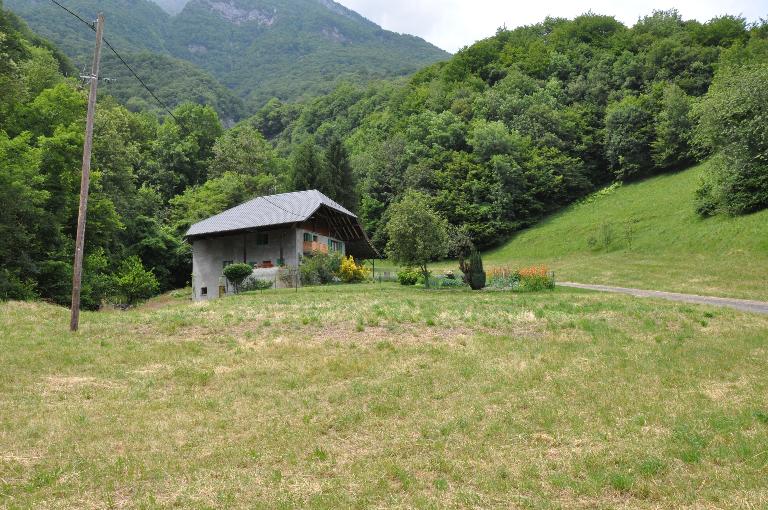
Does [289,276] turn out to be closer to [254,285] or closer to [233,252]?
[254,285]

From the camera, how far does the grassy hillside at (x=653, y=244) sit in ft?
111

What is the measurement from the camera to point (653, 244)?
157 feet

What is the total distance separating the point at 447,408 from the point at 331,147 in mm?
62496

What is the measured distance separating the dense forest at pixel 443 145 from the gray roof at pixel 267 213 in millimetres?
8241

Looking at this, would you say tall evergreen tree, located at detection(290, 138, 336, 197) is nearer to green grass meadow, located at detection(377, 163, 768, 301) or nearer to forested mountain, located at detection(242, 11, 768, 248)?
forested mountain, located at detection(242, 11, 768, 248)

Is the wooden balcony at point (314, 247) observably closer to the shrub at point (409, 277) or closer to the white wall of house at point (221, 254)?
the white wall of house at point (221, 254)

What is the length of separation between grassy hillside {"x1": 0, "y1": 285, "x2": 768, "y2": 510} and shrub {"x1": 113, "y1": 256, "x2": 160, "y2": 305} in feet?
91.0

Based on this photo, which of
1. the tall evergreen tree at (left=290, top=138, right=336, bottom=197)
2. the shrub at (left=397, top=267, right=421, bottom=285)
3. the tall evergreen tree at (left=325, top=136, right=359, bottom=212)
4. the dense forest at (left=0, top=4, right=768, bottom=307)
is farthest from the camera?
the tall evergreen tree at (left=325, top=136, right=359, bottom=212)

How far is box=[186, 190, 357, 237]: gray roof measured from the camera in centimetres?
4302

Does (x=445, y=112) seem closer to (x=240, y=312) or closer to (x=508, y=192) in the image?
(x=508, y=192)

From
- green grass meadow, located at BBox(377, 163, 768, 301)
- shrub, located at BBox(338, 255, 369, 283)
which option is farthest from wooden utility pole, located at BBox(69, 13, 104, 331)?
green grass meadow, located at BBox(377, 163, 768, 301)

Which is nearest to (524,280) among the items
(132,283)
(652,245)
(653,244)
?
(652,245)

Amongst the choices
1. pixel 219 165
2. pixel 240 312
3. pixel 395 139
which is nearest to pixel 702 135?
pixel 240 312

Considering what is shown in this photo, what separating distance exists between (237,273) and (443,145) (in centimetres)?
5375
